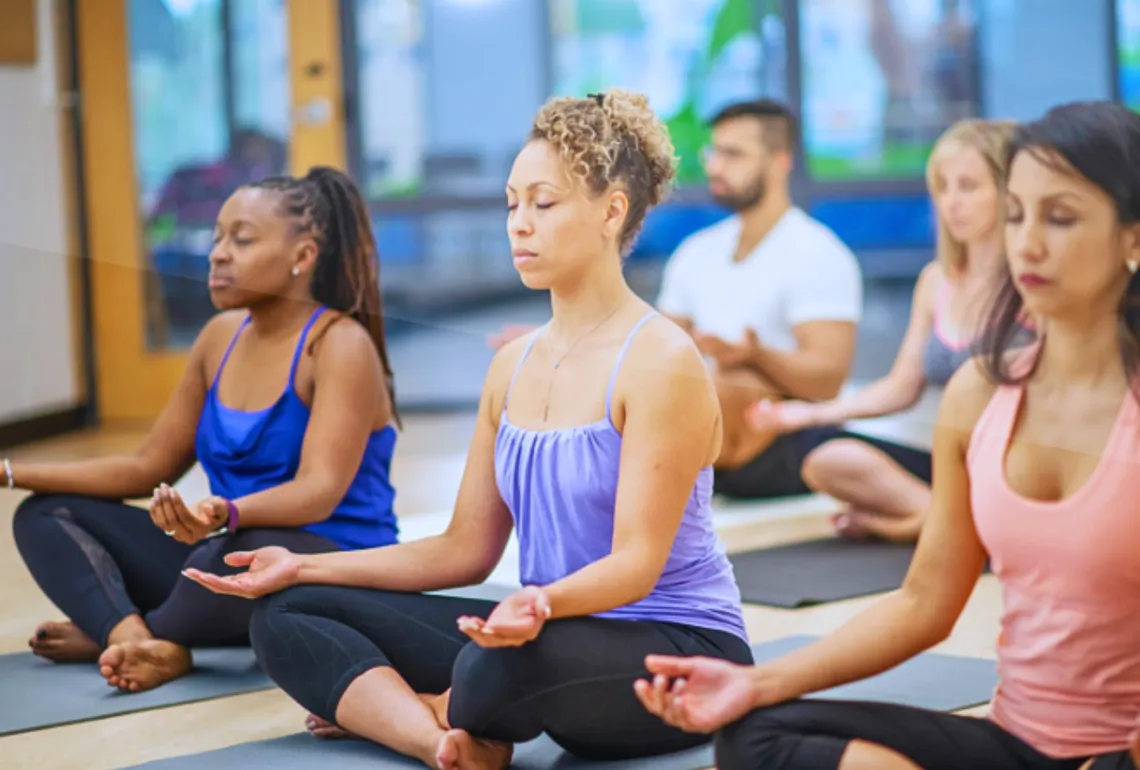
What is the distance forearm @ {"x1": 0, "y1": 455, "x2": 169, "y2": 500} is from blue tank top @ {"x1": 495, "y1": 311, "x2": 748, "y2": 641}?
0.83 m

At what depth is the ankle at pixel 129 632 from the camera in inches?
86.1

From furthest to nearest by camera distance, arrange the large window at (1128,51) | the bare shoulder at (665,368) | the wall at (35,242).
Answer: the large window at (1128,51)
the wall at (35,242)
the bare shoulder at (665,368)

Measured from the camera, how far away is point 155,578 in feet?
7.56

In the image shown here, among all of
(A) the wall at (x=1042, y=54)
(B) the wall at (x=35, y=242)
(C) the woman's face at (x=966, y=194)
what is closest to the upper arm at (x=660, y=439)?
(C) the woman's face at (x=966, y=194)

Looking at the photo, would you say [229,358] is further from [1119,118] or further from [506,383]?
[1119,118]

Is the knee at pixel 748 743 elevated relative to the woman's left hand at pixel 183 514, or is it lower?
lower

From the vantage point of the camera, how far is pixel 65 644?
7.59 feet

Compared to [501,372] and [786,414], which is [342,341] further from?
[786,414]

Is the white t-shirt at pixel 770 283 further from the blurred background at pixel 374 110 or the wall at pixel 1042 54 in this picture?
the wall at pixel 1042 54

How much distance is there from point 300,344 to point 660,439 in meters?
0.81

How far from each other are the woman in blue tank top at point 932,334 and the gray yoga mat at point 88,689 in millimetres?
881

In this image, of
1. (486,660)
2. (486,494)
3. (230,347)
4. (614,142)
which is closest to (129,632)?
(230,347)

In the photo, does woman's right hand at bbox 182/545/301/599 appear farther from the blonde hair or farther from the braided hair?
the blonde hair

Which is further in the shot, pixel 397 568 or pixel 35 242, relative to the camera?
pixel 35 242
